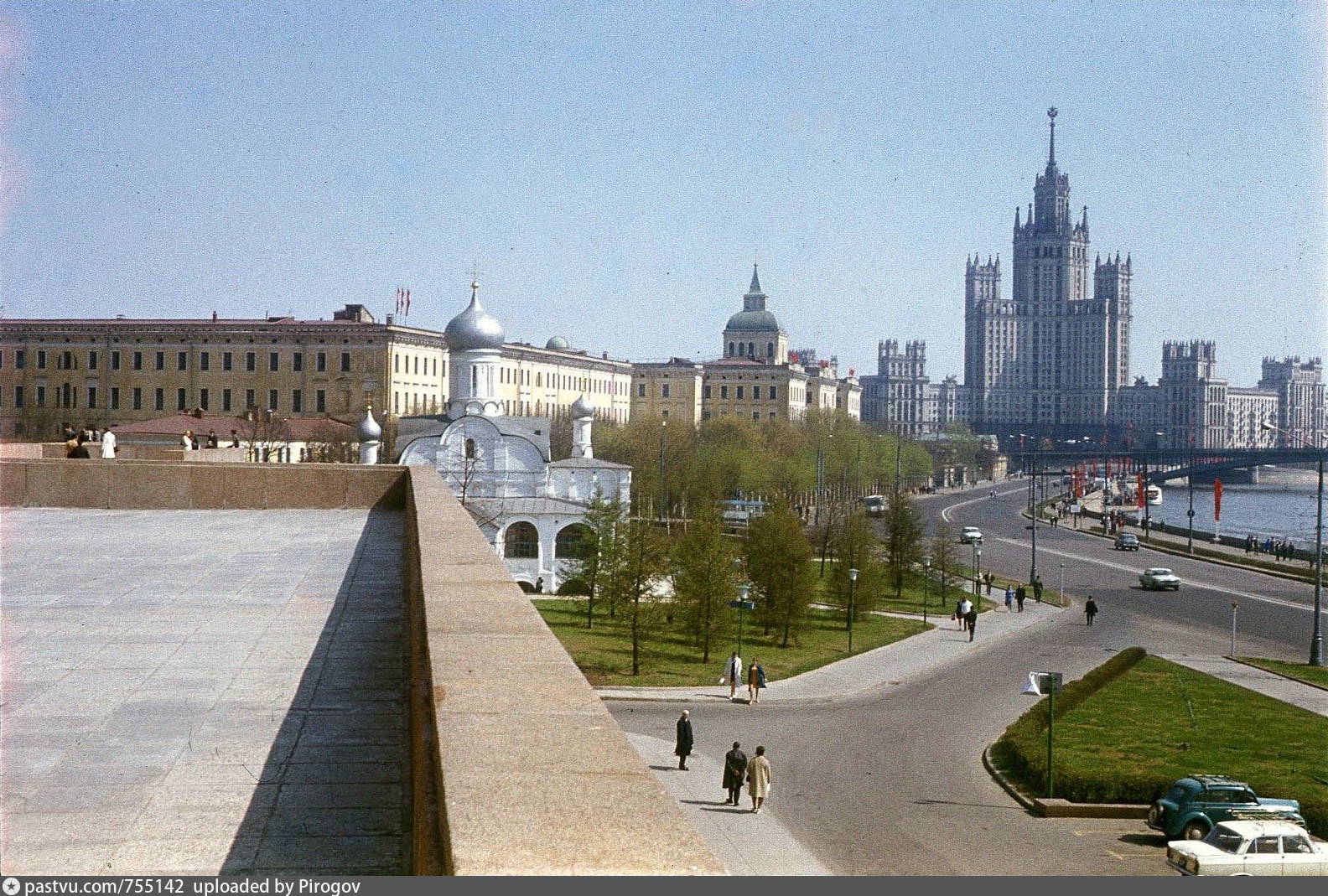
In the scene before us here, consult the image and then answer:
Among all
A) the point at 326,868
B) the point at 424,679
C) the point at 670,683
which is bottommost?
the point at 670,683

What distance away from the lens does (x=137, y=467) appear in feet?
52.5

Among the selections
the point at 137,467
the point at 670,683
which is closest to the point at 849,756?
the point at 670,683

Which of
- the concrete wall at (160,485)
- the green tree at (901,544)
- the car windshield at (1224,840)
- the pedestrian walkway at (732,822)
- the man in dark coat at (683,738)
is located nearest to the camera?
the pedestrian walkway at (732,822)

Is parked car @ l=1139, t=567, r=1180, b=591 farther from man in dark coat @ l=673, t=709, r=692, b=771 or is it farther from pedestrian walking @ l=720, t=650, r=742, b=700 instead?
man in dark coat @ l=673, t=709, r=692, b=771

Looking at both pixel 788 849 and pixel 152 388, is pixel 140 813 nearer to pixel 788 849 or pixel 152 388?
pixel 788 849

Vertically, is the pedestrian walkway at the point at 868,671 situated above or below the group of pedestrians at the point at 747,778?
below

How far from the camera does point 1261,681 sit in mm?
30500

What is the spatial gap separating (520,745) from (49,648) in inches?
191

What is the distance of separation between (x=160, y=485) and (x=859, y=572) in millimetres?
27666

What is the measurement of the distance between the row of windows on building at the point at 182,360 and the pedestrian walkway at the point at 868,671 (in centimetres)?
4932

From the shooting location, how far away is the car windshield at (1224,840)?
51.9ft

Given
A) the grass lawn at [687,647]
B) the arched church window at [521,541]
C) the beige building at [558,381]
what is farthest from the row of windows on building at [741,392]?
the grass lawn at [687,647]

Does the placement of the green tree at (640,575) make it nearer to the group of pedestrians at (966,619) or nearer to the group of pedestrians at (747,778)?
the group of pedestrians at (966,619)

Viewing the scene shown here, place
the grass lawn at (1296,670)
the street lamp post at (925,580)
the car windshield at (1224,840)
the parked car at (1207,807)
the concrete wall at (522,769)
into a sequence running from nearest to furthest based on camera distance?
the concrete wall at (522,769), the car windshield at (1224,840), the parked car at (1207,807), the grass lawn at (1296,670), the street lamp post at (925,580)
